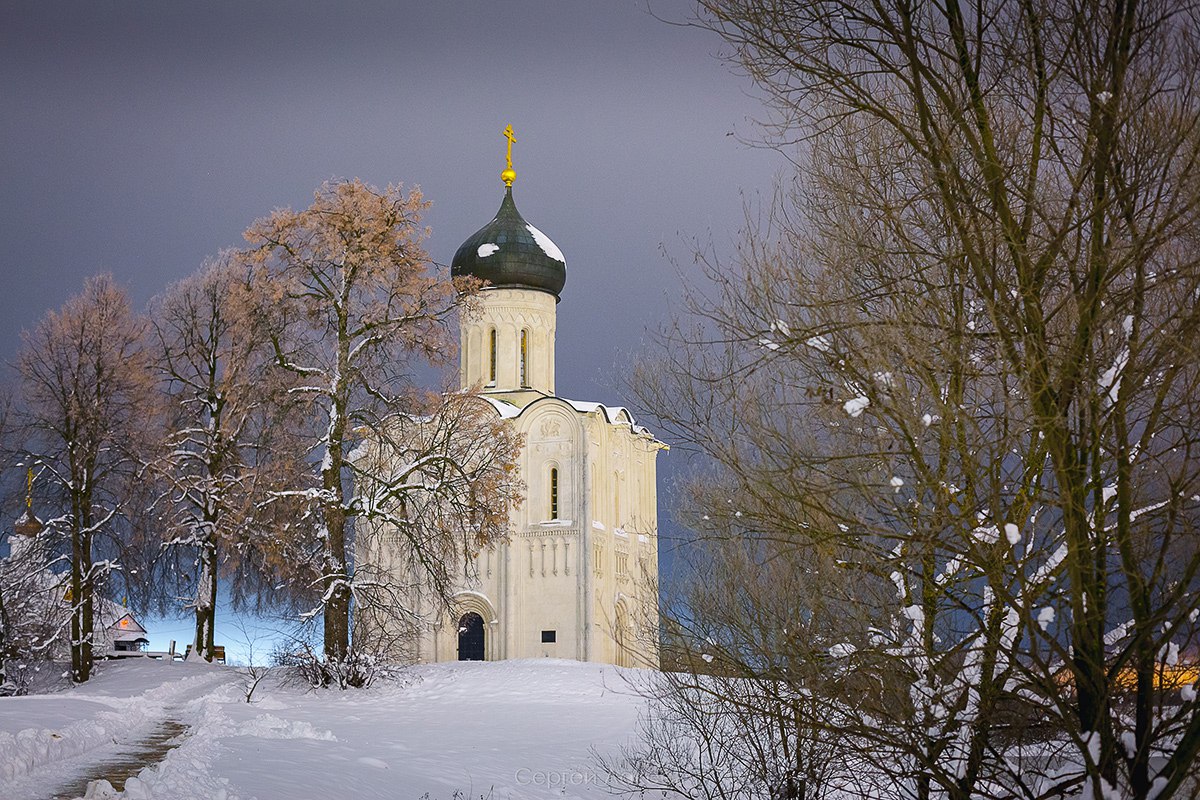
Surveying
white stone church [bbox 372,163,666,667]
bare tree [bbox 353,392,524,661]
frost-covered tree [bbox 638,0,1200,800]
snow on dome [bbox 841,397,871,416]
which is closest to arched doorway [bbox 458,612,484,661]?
white stone church [bbox 372,163,666,667]

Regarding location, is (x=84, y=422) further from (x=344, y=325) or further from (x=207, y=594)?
(x=344, y=325)

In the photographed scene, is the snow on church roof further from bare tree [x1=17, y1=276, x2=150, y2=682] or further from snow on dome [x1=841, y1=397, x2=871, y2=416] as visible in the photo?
snow on dome [x1=841, y1=397, x2=871, y2=416]

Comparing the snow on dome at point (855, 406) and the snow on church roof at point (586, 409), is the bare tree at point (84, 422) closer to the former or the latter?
the snow on church roof at point (586, 409)

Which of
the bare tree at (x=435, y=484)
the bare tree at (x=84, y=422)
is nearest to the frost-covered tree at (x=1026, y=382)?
the bare tree at (x=435, y=484)

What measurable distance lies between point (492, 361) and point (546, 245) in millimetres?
3377

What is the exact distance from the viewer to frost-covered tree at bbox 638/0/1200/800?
5168mm

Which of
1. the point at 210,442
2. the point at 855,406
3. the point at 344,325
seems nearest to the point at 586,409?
the point at 210,442

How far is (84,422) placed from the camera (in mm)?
20891

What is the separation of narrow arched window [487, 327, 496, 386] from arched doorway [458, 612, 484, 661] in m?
6.05

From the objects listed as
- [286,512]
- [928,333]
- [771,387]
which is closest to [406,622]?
[286,512]

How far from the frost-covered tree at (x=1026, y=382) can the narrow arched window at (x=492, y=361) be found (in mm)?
25183

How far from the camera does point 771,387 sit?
8016mm

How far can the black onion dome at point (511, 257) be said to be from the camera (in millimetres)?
31375

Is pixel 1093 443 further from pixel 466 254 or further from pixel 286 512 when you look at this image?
pixel 466 254
